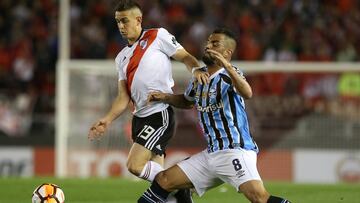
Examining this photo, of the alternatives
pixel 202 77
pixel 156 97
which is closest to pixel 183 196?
pixel 156 97

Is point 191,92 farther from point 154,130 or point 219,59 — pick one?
point 219,59

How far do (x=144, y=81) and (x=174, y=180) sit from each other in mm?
1118

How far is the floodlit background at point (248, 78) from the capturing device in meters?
16.9

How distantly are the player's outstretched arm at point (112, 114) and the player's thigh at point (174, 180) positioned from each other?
653 millimetres

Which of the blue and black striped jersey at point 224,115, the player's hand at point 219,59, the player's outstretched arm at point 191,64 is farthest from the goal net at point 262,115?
the player's hand at point 219,59

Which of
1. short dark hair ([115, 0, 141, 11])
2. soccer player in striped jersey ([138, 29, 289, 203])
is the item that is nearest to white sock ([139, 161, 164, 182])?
soccer player in striped jersey ([138, 29, 289, 203])

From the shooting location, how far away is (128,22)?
8.76 metres

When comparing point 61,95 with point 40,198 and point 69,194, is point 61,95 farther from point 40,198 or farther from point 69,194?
point 40,198

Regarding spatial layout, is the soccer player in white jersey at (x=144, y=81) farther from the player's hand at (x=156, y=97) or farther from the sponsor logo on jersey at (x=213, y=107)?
the sponsor logo on jersey at (x=213, y=107)

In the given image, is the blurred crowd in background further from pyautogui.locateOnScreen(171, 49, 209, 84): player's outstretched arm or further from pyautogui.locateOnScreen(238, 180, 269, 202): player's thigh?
pyautogui.locateOnScreen(238, 180, 269, 202): player's thigh

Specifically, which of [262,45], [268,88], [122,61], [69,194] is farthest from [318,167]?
[122,61]

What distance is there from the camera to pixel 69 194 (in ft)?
38.7

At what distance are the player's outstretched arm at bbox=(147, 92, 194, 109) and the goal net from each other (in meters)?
8.19

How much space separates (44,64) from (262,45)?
4.53 metres
